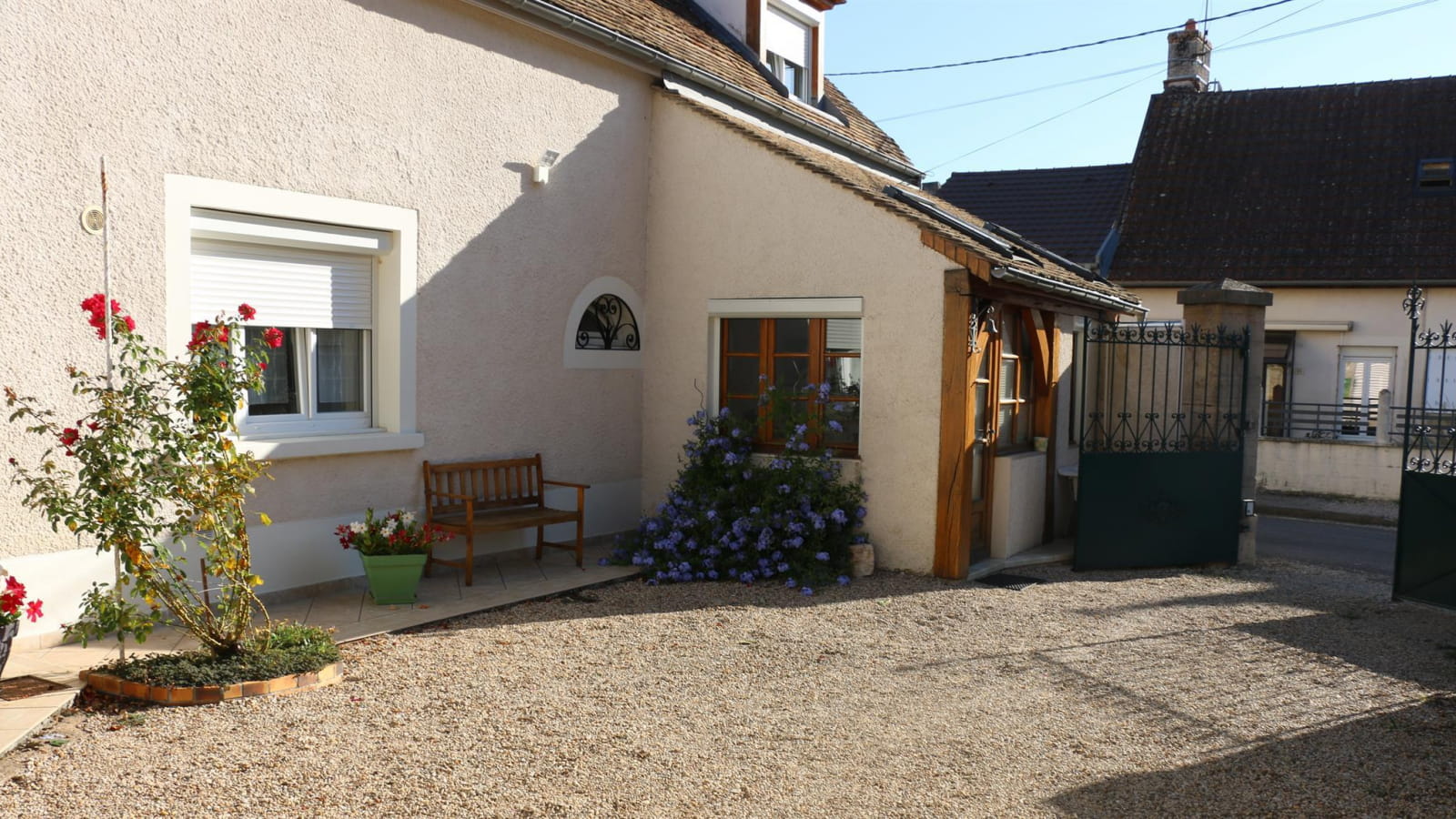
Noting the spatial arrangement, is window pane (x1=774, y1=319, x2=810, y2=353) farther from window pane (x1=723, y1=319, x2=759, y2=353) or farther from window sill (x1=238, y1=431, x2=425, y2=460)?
window sill (x1=238, y1=431, x2=425, y2=460)

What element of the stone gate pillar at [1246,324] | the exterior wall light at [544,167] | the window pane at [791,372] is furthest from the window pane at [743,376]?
the stone gate pillar at [1246,324]

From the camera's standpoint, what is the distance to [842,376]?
9734 mm

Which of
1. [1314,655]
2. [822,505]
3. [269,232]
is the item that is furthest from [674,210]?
[1314,655]

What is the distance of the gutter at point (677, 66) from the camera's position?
29.4ft

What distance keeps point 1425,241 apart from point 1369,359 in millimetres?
2065

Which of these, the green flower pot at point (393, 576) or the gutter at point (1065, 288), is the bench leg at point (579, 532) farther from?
the gutter at point (1065, 288)

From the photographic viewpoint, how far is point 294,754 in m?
4.90

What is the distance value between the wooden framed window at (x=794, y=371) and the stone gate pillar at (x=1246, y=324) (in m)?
3.35

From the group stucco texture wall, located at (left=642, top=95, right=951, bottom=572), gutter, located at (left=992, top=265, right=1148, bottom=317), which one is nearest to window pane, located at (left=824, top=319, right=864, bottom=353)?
stucco texture wall, located at (left=642, top=95, right=951, bottom=572)

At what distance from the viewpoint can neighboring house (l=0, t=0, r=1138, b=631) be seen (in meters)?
6.44

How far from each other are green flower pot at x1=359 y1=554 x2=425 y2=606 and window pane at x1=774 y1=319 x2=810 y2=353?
3832 millimetres

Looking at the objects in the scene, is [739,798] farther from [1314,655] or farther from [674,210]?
[674,210]

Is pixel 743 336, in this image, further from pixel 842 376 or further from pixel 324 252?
pixel 324 252

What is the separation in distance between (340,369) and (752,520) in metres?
3.40
